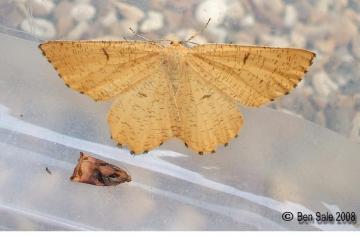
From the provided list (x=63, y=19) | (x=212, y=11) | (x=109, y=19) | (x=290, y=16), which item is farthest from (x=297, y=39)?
(x=63, y=19)

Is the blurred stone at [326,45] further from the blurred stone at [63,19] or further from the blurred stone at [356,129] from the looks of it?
the blurred stone at [63,19]

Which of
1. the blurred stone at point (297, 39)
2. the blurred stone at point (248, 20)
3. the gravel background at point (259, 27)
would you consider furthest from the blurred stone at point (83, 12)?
the blurred stone at point (297, 39)

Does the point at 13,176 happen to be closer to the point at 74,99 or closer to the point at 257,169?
the point at 74,99

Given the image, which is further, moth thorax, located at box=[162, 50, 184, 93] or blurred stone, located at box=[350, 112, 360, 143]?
blurred stone, located at box=[350, 112, 360, 143]

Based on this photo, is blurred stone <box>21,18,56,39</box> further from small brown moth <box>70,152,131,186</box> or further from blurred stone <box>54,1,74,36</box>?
small brown moth <box>70,152,131,186</box>

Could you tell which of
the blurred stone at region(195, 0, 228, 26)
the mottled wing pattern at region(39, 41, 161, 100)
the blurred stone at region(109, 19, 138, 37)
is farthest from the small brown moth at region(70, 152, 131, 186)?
the blurred stone at region(195, 0, 228, 26)

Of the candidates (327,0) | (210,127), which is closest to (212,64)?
(210,127)
